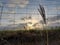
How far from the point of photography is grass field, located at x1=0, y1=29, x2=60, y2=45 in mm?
6910

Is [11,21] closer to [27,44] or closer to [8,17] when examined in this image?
[8,17]

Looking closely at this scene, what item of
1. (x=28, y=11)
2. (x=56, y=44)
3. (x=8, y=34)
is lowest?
(x=56, y=44)

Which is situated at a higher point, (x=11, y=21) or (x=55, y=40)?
(x=11, y=21)

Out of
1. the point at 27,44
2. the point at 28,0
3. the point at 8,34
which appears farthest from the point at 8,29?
the point at 28,0

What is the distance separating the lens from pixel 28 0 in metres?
7.17

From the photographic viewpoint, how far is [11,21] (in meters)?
7.29

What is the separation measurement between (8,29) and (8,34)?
0.22 meters

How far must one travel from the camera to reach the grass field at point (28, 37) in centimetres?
691

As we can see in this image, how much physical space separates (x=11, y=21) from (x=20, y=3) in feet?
2.94

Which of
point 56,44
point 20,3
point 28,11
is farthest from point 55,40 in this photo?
point 20,3

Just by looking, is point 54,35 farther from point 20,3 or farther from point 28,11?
point 20,3

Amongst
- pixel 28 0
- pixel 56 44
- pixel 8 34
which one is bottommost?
pixel 56 44

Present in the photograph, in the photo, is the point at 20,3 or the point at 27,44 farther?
the point at 20,3

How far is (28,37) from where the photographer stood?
23.1 feet
